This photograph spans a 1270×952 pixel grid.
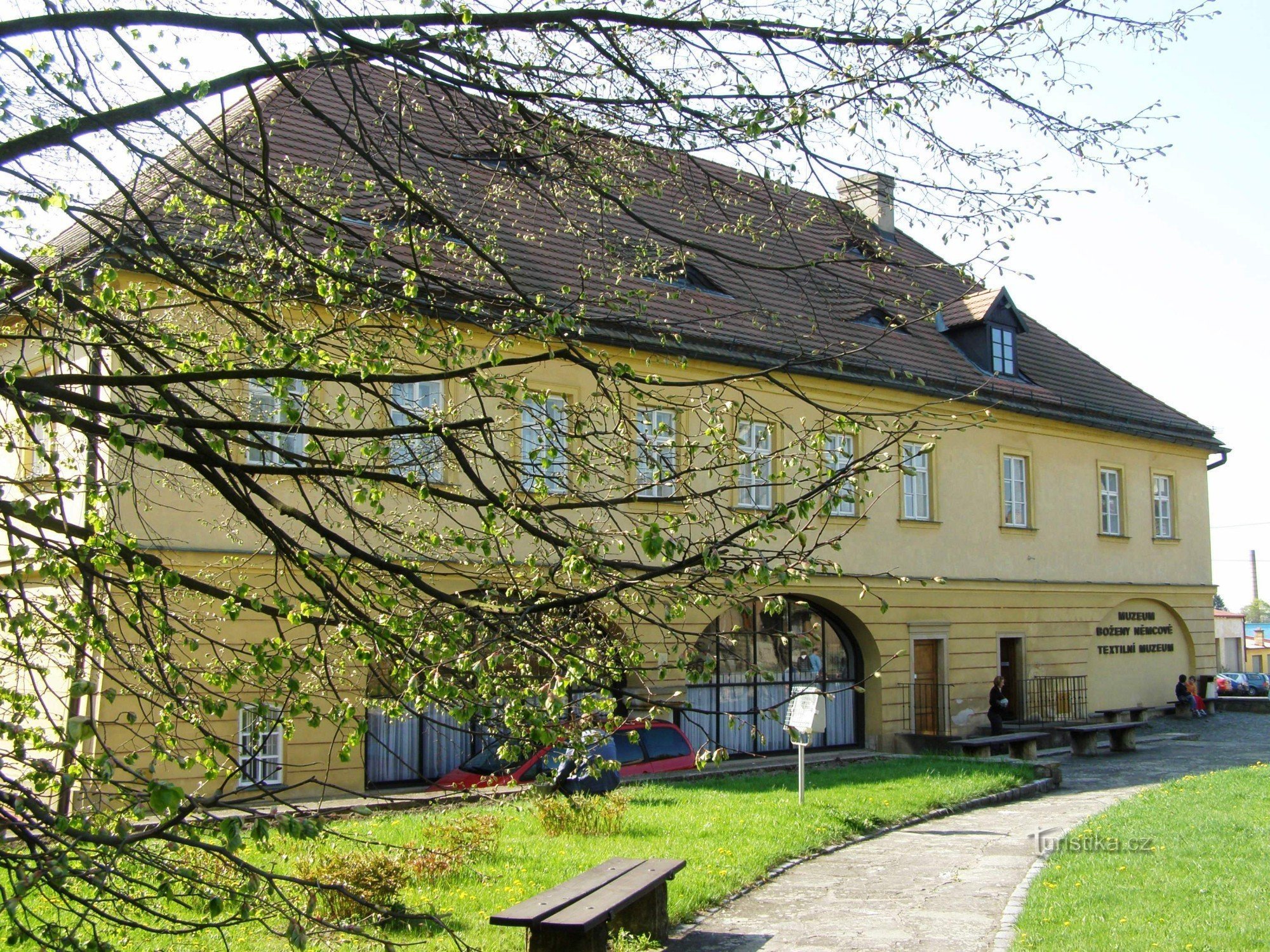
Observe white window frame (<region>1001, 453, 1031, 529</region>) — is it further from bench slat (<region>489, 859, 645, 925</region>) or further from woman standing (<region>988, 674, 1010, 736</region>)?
bench slat (<region>489, 859, 645, 925</region>)

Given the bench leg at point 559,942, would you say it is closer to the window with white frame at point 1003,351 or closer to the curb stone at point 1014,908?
the curb stone at point 1014,908

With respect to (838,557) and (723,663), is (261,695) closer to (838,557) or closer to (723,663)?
(723,663)

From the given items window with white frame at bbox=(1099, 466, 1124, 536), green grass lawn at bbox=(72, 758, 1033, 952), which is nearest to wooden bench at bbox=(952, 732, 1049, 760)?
green grass lawn at bbox=(72, 758, 1033, 952)

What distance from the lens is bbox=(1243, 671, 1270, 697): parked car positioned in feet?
173

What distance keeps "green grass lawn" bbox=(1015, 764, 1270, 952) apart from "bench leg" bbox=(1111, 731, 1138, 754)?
960cm

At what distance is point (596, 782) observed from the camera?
1423 centimetres

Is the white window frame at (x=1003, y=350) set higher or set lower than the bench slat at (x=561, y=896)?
higher

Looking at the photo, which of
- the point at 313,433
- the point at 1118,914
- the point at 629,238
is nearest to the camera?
the point at 313,433

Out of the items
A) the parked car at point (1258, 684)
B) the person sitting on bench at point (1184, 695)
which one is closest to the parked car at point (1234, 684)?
the parked car at point (1258, 684)

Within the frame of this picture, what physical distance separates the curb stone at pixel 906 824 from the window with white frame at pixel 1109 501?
10799mm

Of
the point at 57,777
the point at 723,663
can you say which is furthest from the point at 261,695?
the point at 723,663

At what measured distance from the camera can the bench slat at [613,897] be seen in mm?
7047

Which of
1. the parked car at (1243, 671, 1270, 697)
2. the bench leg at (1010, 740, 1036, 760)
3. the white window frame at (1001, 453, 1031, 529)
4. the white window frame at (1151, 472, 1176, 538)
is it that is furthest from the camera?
the parked car at (1243, 671, 1270, 697)

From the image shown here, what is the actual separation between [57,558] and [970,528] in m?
22.3
